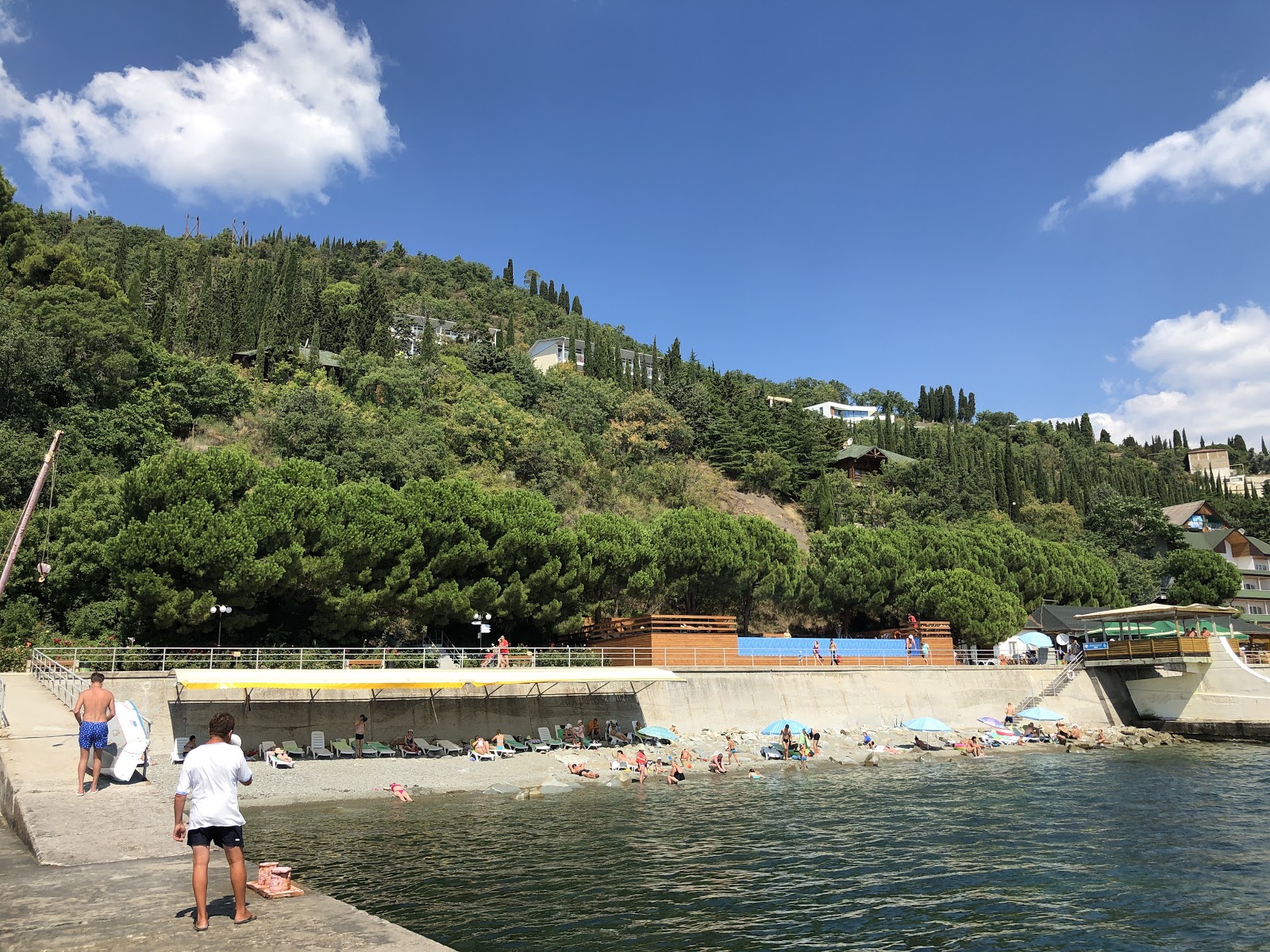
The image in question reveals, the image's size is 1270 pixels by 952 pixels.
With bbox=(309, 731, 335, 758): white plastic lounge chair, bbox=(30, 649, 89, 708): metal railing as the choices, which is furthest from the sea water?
bbox=(30, 649, 89, 708): metal railing

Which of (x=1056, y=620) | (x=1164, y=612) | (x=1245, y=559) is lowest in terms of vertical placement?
(x=1056, y=620)

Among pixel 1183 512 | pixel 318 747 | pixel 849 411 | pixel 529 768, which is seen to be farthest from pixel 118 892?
pixel 849 411

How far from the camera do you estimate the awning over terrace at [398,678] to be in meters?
24.2

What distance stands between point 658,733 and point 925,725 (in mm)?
12176

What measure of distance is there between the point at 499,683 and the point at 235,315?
172 feet

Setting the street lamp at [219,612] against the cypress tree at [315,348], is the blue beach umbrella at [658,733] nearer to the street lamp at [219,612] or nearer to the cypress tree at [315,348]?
the street lamp at [219,612]

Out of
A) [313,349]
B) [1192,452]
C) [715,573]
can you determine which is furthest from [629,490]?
[1192,452]

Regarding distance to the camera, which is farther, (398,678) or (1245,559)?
(1245,559)

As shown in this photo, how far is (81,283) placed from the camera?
50594 mm

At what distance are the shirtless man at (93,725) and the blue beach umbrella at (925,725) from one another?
31181 millimetres

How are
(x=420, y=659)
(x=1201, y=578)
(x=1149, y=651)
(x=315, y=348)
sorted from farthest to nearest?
(x=315, y=348)
(x=1201, y=578)
(x=1149, y=651)
(x=420, y=659)

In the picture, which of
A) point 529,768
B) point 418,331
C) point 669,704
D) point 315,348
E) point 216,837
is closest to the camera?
point 216,837

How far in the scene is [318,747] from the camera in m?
26.5

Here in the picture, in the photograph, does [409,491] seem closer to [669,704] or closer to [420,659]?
[420,659]
